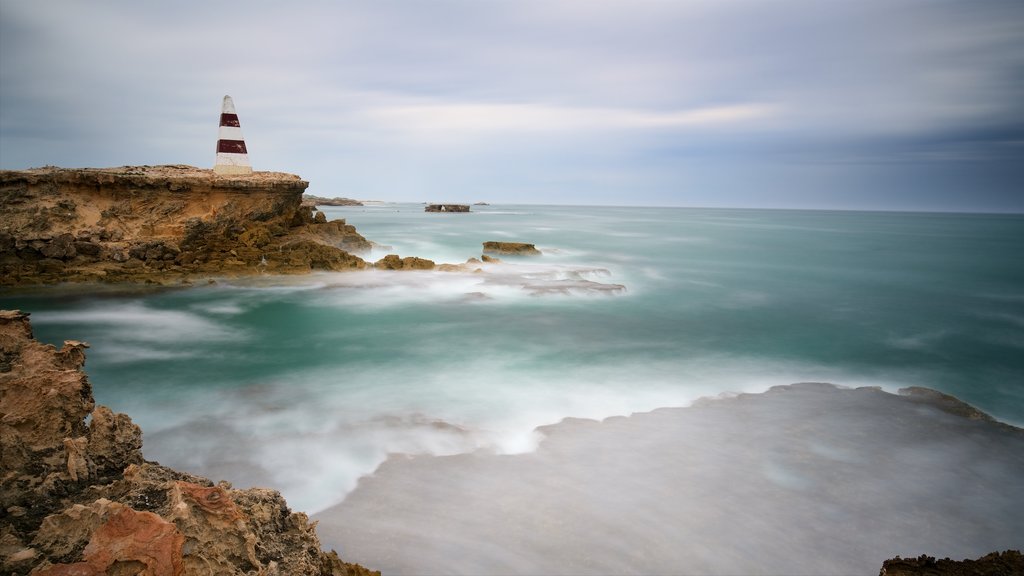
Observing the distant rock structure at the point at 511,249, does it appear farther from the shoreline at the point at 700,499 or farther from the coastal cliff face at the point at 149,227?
the shoreline at the point at 700,499

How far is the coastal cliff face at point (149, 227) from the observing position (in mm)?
12680

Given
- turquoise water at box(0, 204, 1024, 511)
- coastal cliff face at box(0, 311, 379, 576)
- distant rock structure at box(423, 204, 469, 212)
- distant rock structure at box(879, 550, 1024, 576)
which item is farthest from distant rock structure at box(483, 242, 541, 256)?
distant rock structure at box(423, 204, 469, 212)

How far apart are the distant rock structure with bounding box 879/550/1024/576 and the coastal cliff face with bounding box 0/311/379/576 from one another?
7.14ft

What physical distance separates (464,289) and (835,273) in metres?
14.9

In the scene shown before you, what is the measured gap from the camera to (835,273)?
65.1 feet

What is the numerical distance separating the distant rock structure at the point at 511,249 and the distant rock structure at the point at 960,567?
19.4 metres

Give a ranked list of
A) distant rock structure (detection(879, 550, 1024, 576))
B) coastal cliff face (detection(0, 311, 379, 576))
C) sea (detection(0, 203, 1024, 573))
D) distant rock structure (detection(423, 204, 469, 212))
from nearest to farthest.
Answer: coastal cliff face (detection(0, 311, 379, 576)) → distant rock structure (detection(879, 550, 1024, 576)) → sea (detection(0, 203, 1024, 573)) → distant rock structure (detection(423, 204, 469, 212))

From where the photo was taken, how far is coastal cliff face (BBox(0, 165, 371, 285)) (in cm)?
1268

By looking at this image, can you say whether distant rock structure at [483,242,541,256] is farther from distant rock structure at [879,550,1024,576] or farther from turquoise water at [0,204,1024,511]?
distant rock structure at [879,550,1024,576]

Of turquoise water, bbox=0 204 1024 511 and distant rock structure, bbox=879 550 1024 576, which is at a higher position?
distant rock structure, bbox=879 550 1024 576

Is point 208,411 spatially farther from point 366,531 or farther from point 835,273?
point 835,273

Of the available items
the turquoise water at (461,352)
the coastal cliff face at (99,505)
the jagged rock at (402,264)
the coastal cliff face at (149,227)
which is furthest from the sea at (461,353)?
the coastal cliff face at (99,505)

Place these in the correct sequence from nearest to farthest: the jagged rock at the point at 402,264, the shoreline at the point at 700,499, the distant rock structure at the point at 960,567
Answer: the distant rock structure at the point at 960,567, the shoreline at the point at 700,499, the jagged rock at the point at 402,264

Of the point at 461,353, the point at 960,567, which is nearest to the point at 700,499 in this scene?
the point at 960,567
